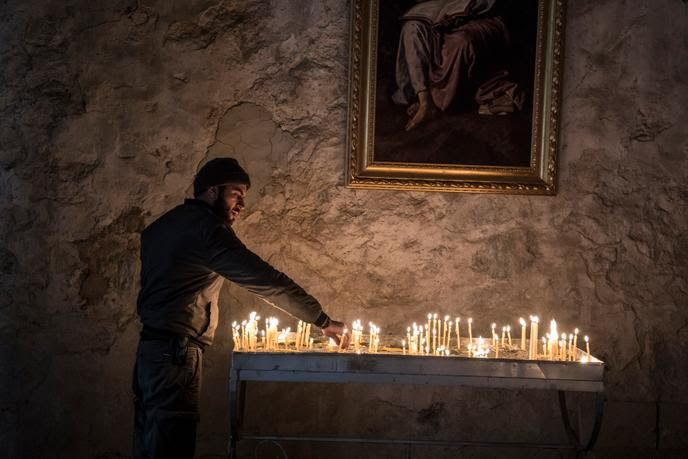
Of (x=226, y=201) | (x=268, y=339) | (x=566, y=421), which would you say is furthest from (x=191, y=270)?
(x=566, y=421)

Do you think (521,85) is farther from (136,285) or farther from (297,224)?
(136,285)

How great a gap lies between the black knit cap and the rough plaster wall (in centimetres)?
70

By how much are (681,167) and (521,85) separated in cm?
122

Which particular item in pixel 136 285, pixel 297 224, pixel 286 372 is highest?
pixel 297 224

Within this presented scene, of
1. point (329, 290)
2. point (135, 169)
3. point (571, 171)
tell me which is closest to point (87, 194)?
point (135, 169)

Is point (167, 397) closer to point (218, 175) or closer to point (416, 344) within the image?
point (218, 175)

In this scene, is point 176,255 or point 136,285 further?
point 136,285

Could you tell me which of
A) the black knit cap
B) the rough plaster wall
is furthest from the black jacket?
the rough plaster wall

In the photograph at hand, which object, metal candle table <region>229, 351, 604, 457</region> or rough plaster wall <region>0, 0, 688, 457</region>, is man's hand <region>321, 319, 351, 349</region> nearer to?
metal candle table <region>229, 351, 604, 457</region>

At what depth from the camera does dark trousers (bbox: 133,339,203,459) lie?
284cm

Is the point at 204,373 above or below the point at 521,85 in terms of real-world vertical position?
below

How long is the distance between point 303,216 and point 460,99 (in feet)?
4.32

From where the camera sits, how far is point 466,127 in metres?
3.94

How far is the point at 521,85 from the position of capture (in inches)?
155
